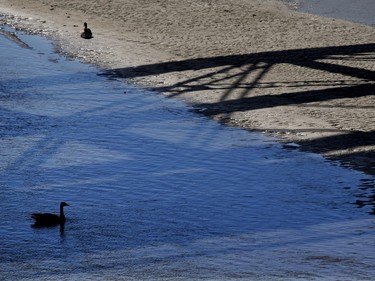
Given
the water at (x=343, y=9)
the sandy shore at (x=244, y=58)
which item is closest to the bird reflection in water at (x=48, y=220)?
the sandy shore at (x=244, y=58)

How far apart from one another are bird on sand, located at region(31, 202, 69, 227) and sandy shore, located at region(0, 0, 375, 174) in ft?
14.9

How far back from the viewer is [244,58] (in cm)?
2125

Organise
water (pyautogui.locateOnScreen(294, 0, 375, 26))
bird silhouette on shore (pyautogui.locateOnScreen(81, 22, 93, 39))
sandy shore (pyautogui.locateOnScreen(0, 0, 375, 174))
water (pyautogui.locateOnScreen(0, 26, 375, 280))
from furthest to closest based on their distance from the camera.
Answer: water (pyautogui.locateOnScreen(294, 0, 375, 26)), bird silhouette on shore (pyautogui.locateOnScreen(81, 22, 93, 39)), sandy shore (pyautogui.locateOnScreen(0, 0, 375, 174)), water (pyautogui.locateOnScreen(0, 26, 375, 280))

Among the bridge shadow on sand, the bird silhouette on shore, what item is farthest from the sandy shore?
the bird silhouette on shore

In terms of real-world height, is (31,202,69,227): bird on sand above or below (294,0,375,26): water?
below

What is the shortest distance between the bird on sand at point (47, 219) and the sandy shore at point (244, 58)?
4.54m

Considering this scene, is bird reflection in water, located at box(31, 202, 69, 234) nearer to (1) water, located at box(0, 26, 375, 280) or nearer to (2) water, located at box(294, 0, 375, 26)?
(1) water, located at box(0, 26, 375, 280)

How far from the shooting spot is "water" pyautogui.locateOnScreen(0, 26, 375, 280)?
11.2m

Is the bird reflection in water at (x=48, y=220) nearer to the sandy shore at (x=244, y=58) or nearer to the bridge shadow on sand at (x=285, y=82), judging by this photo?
the sandy shore at (x=244, y=58)

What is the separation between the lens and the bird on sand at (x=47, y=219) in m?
12.1

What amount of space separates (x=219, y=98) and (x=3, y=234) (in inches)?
282

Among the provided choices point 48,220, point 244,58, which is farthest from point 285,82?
point 48,220

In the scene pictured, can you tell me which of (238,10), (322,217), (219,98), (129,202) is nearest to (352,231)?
(322,217)

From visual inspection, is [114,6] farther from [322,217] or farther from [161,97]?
[322,217]
